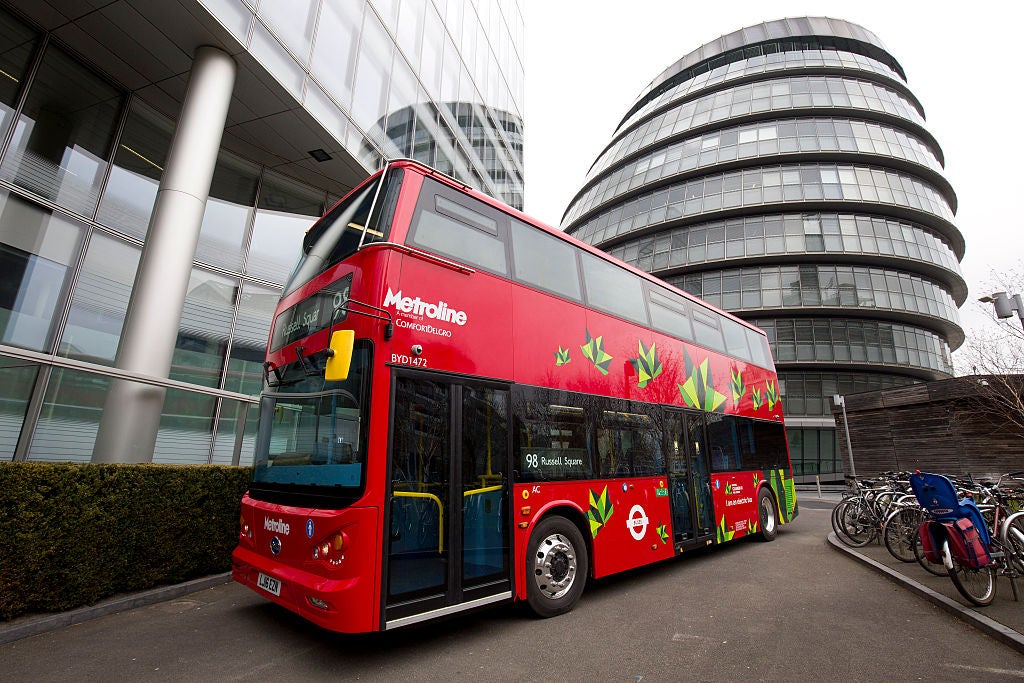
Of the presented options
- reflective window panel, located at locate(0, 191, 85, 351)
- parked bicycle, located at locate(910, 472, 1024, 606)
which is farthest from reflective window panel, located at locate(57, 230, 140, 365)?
parked bicycle, located at locate(910, 472, 1024, 606)

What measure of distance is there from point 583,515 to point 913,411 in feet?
81.6

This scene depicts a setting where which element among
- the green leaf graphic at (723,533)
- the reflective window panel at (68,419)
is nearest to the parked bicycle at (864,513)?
the green leaf graphic at (723,533)

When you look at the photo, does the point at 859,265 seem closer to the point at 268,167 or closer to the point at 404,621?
the point at 268,167

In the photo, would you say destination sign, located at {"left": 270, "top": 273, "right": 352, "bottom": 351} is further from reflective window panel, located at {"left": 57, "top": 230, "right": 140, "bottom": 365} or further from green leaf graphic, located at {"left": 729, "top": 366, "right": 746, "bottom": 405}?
green leaf graphic, located at {"left": 729, "top": 366, "right": 746, "bottom": 405}

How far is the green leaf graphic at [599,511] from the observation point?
5.75m

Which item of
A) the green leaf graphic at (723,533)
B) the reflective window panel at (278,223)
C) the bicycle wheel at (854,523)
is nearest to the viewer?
the green leaf graphic at (723,533)

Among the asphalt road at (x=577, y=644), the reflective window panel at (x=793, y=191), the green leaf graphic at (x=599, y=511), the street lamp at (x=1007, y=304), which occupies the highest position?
the reflective window panel at (x=793, y=191)

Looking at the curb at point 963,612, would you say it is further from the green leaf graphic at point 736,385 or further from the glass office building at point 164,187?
the glass office building at point 164,187

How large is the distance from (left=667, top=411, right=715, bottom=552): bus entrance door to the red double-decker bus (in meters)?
0.06

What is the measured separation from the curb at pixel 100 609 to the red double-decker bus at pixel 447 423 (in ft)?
5.51

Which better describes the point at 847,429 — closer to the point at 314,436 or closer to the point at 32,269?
the point at 314,436

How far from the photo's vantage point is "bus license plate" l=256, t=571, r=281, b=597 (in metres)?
4.16

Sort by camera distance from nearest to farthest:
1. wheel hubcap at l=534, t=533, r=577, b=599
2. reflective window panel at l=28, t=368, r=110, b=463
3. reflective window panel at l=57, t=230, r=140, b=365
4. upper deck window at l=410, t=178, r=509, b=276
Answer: upper deck window at l=410, t=178, r=509, b=276 → wheel hubcap at l=534, t=533, r=577, b=599 → reflective window panel at l=28, t=368, r=110, b=463 → reflective window panel at l=57, t=230, r=140, b=365

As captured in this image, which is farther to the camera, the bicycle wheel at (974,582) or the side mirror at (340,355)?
the bicycle wheel at (974,582)
